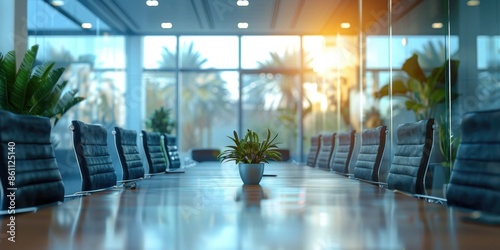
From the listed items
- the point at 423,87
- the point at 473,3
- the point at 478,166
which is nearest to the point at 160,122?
the point at 423,87

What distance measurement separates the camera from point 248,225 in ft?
4.31

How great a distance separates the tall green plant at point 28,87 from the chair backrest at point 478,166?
16.7 ft

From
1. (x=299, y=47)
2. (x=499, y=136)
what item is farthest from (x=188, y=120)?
(x=499, y=136)

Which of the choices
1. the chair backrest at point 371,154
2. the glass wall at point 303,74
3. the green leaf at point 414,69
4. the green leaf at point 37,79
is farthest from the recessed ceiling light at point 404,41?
the green leaf at point 37,79

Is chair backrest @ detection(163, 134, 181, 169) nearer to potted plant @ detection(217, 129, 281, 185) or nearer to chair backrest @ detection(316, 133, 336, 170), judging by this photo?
chair backrest @ detection(316, 133, 336, 170)

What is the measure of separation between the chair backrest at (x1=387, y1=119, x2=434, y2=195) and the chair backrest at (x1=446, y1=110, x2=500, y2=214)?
0.50m

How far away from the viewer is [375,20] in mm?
7891

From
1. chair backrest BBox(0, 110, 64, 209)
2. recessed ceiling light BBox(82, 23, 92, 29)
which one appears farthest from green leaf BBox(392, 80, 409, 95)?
chair backrest BBox(0, 110, 64, 209)

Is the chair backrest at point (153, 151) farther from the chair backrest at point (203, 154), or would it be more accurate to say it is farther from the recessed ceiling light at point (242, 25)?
the recessed ceiling light at point (242, 25)

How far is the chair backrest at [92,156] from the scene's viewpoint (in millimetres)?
2770

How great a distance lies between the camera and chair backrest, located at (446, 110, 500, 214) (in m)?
1.85

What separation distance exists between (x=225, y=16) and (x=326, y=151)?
471cm

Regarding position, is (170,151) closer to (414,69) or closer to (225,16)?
(414,69)

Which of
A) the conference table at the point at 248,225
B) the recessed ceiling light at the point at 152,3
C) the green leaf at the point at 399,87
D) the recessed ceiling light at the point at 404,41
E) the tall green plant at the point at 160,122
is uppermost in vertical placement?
the recessed ceiling light at the point at 152,3
